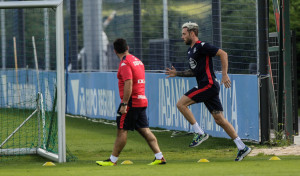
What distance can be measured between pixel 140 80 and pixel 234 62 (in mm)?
4998

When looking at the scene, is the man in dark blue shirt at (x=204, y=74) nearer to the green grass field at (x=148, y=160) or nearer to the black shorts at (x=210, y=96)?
the black shorts at (x=210, y=96)

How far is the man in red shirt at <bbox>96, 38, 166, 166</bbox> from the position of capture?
10359mm

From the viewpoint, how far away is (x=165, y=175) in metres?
9.14

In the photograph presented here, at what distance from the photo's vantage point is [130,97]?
1056 cm

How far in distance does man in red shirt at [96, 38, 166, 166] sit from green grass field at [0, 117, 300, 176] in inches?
14.2

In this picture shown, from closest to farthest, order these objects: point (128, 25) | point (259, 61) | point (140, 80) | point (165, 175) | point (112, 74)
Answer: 1. point (165, 175)
2. point (140, 80)
3. point (259, 61)
4. point (112, 74)
5. point (128, 25)

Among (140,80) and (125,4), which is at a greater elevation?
(125,4)

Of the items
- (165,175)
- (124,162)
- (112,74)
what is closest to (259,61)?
(124,162)

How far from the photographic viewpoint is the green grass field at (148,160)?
9.58m

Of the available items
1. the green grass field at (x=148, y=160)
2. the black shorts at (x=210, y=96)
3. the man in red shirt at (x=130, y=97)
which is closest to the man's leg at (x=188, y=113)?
the black shorts at (x=210, y=96)

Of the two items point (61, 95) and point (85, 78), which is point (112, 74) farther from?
point (61, 95)

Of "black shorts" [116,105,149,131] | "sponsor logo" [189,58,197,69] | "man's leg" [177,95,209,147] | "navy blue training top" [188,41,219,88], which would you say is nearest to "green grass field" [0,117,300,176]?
"man's leg" [177,95,209,147]

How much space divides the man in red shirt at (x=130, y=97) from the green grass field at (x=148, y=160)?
0.36 metres

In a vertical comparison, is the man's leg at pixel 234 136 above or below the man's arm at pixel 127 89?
below
